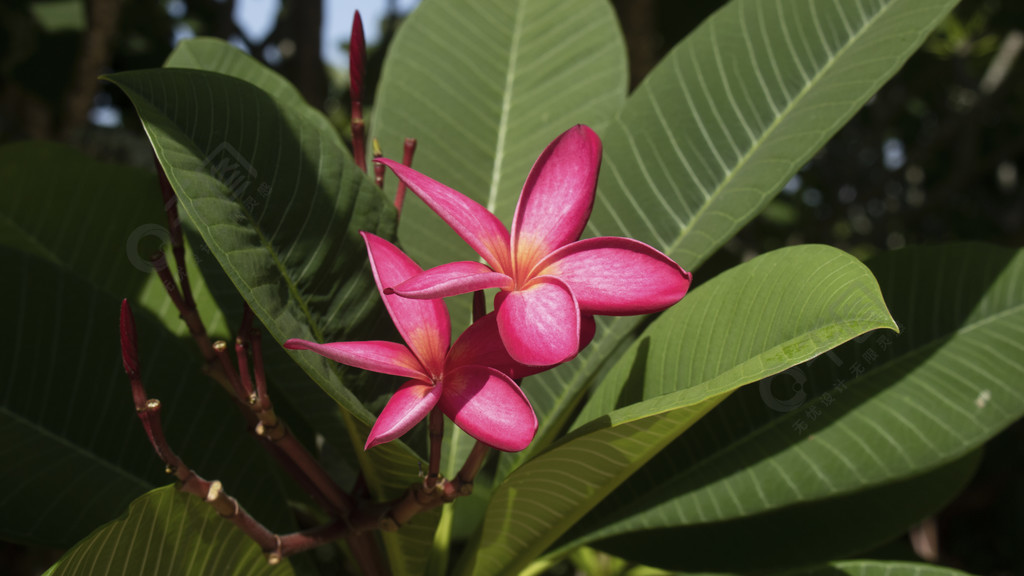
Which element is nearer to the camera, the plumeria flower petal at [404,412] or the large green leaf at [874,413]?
the plumeria flower petal at [404,412]

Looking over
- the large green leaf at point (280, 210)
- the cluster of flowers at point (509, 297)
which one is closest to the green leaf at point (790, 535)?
the large green leaf at point (280, 210)

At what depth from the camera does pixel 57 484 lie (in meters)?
0.68

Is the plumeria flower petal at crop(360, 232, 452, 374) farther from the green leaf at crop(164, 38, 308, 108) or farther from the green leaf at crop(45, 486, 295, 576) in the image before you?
the green leaf at crop(164, 38, 308, 108)

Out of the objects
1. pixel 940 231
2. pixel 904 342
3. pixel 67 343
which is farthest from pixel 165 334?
pixel 940 231

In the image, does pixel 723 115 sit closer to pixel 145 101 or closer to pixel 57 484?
pixel 145 101

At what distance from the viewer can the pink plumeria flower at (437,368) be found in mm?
448

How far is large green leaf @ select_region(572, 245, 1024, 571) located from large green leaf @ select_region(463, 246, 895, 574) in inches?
4.9

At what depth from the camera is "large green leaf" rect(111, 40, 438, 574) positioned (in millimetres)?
503

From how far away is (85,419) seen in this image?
704 mm

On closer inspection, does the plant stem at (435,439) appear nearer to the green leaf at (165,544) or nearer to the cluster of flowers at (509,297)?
the cluster of flowers at (509,297)

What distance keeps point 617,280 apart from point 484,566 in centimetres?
36

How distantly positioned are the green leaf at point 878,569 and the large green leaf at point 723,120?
31 cm

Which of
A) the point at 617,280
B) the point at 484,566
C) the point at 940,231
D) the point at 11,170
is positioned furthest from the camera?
the point at 940,231

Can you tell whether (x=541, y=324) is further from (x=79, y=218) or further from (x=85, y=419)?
(x=79, y=218)
